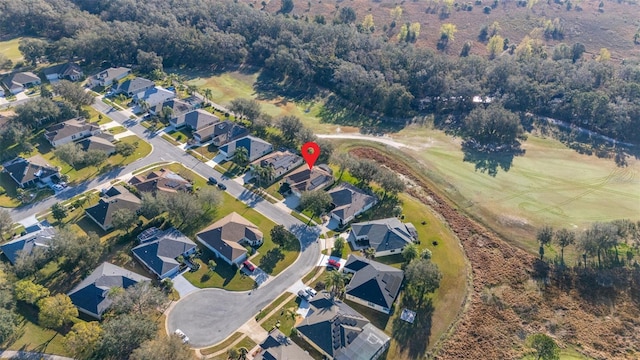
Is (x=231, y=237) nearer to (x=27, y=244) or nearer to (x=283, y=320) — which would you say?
(x=283, y=320)

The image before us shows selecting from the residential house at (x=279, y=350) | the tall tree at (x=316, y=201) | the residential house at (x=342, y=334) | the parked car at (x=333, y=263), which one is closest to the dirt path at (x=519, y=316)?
the residential house at (x=342, y=334)

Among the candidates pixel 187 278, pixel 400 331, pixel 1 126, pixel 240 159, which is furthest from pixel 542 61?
pixel 1 126

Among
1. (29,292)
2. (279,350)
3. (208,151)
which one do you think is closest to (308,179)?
(208,151)

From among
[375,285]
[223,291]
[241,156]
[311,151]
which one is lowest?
[223,291]

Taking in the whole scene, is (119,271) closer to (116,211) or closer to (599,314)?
(116,211)

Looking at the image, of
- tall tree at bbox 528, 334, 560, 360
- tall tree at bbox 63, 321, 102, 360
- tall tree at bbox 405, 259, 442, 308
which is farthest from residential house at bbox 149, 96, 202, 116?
tall tree at bbox 528, 334, 560, 360

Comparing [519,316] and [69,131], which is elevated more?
[519,316]
